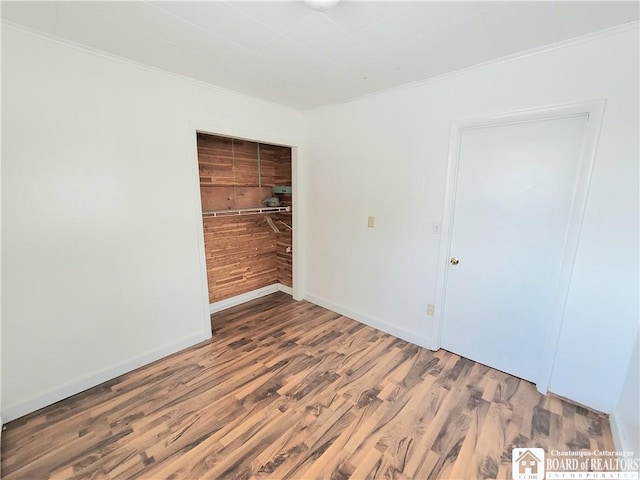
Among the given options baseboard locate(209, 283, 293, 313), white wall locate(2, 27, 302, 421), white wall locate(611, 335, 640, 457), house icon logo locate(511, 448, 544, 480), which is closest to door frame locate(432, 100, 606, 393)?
white wall locate(611, 335, 640, 457)

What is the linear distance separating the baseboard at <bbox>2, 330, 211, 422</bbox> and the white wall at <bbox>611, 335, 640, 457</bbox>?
3175mm

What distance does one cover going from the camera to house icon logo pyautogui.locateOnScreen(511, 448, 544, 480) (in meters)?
1.55

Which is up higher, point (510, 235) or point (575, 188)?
point (575, 188)

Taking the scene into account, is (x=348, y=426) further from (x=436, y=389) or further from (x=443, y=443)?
(x=436, y=389)

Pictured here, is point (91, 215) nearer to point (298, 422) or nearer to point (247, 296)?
point (298, 422)

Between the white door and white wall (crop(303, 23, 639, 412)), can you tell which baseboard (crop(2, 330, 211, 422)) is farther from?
the white door

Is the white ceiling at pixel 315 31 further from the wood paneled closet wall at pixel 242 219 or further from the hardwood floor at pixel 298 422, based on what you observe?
the hardwood floor at pixel 298 422

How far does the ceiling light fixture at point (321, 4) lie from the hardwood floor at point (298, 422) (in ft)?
8.00

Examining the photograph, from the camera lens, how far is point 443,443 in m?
1.73

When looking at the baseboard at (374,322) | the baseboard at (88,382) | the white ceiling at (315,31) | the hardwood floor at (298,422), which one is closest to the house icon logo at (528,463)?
the hardwood floor at (298,422)

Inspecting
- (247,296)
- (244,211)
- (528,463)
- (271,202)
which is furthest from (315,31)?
(247,296)

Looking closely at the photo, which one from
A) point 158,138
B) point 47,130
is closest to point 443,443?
point 158,138

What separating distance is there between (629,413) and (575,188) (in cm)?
140

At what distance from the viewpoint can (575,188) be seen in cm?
188
